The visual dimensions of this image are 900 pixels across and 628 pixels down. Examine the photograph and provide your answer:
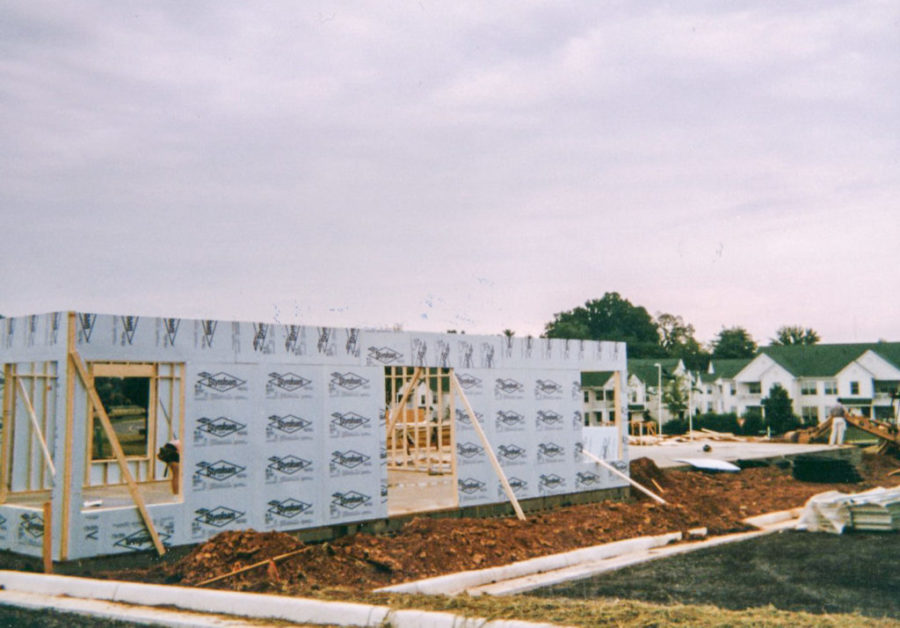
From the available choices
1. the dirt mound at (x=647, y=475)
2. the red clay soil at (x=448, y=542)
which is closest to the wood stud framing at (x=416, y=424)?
the red clay soil at (x=448, y=542)

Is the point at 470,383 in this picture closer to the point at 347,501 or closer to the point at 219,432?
the point at 347,501

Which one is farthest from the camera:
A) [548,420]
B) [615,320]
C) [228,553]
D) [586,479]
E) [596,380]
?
[615,320]

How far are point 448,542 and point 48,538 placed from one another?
16.7ft

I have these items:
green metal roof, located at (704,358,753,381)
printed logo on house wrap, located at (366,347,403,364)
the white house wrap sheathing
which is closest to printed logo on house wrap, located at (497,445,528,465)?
the white house wrap sheathing

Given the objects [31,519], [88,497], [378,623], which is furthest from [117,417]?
[378,623]

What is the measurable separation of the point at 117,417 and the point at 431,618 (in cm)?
5078

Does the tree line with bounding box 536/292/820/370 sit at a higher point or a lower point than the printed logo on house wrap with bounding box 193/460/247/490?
higher

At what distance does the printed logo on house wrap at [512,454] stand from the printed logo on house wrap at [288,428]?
162 inches

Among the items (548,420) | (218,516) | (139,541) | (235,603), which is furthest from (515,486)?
(235,603)

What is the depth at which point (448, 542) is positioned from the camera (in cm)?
1132

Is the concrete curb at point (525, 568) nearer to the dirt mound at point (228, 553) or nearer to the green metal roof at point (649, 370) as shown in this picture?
the dirt mound at point (228, 553)

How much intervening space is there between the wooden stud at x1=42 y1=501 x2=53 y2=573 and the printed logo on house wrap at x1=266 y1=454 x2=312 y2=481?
280cm

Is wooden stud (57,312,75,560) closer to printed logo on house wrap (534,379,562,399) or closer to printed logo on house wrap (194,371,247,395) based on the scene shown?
printed logo on house wrap (194,371,247,395)

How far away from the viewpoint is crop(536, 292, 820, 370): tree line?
101625 millimetres
